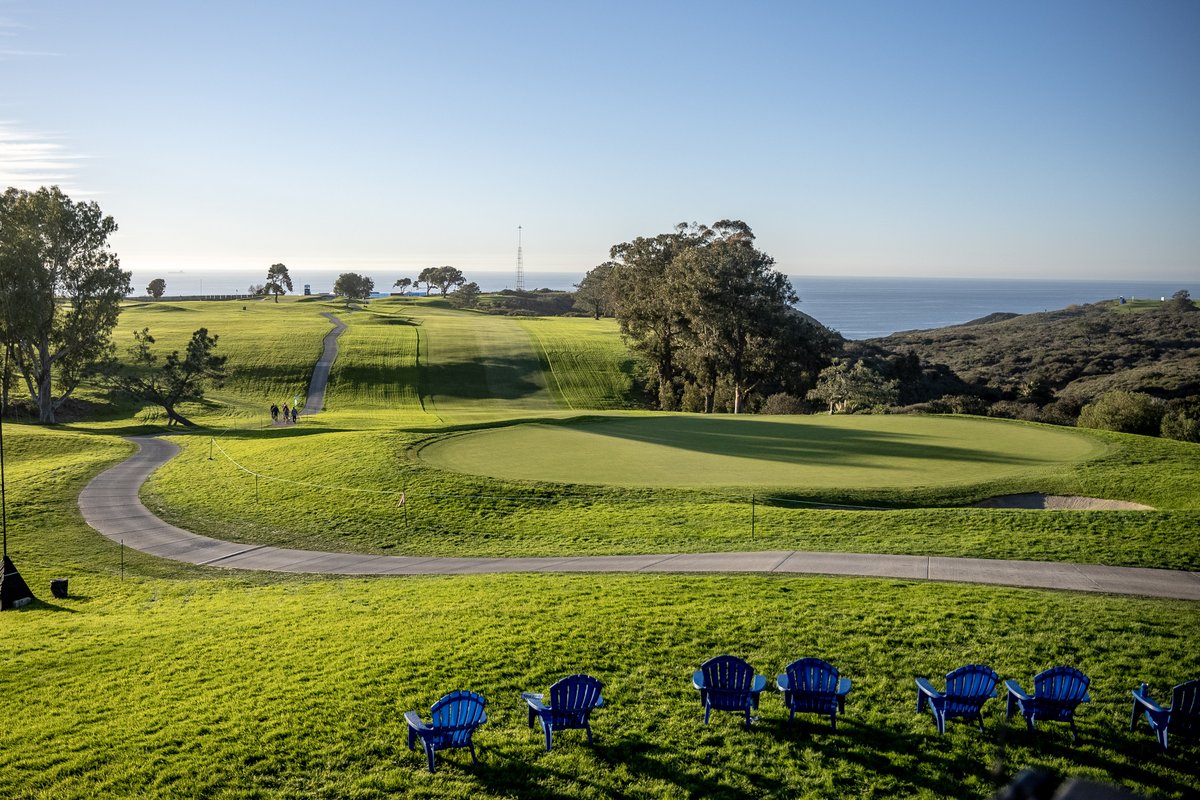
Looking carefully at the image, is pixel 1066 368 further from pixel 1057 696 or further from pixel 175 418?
pixel 1057 696

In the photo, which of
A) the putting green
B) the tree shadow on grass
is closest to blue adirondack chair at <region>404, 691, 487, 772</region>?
the tree shadow on grass

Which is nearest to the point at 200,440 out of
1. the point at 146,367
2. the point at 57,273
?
the point at 57,273

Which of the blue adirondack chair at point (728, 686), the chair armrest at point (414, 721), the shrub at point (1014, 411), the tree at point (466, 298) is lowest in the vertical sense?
the chair armrest at point (414, 721)

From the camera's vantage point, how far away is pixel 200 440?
44.6m

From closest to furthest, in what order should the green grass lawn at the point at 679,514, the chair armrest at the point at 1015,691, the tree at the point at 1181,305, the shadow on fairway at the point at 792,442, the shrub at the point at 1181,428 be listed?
the chair armrest at the point at 1015,691 < the green grass lawn at the point at 679,514 < the shadow on fairway at the point at 792,442 < the shrub at the point at 1181,428 < the tree at the point at 1181,305

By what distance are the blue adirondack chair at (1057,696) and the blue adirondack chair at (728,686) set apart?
139 inches

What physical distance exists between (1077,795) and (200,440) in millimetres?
47846

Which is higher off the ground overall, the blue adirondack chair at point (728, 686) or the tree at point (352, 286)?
the tree at point (352, 286)

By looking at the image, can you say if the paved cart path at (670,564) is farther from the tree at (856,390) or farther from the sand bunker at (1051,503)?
the tree at (856,390)

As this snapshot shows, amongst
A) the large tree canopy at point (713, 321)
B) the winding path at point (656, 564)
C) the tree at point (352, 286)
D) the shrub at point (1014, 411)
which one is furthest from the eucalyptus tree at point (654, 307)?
the tree at point (352, 286)

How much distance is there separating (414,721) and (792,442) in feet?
85.7

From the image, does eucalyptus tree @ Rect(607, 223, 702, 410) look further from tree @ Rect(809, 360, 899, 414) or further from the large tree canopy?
tree @ Rect(809, 360, 899, 414)

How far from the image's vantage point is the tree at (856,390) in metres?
53.9

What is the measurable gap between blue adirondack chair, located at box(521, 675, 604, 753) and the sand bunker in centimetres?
1756
